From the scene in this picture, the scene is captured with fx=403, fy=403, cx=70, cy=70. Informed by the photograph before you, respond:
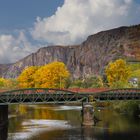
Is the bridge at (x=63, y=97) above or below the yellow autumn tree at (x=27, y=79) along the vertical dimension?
below

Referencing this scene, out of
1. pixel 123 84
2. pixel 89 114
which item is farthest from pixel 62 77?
pixel 89 114

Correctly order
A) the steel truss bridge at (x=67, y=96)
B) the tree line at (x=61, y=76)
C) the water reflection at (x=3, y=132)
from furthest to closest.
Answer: the tree line at (x=61, y=76) < the steel truss bridge at (x=67, y=96) < the water reflection at (x=3, y=132)

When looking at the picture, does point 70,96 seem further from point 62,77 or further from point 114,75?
point 62,77

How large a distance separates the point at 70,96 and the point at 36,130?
61.3 ft

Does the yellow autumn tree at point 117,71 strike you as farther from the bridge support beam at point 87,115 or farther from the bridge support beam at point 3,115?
the bridge support beam at point 3,115

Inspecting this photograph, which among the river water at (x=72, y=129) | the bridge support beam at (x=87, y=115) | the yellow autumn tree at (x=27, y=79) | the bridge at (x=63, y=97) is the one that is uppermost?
the yellow autumn tree at (x=27, y=79)

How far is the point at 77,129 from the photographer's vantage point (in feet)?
276

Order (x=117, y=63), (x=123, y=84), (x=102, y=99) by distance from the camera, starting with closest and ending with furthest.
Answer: (x=102, y=99) < (x=123, y=84) < (x=117, y=63)

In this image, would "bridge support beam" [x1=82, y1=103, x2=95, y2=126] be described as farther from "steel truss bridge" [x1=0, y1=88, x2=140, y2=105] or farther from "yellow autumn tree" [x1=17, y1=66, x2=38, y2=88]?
"yellow autumn tree" [x1=17, y1=66, x2=38, y2=88]

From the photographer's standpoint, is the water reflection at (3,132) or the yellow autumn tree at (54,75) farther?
the yellow autumn tree at (54,75)

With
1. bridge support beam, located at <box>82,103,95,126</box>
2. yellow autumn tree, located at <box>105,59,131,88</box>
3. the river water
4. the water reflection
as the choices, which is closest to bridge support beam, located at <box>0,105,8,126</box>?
the river water

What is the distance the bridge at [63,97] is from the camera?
89750 millimetres

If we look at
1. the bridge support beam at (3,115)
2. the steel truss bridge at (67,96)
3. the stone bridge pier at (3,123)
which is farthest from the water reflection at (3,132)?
the steel truss bridge at (67,96)

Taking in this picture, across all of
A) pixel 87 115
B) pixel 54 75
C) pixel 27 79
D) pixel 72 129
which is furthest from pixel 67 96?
pixel 27 79
